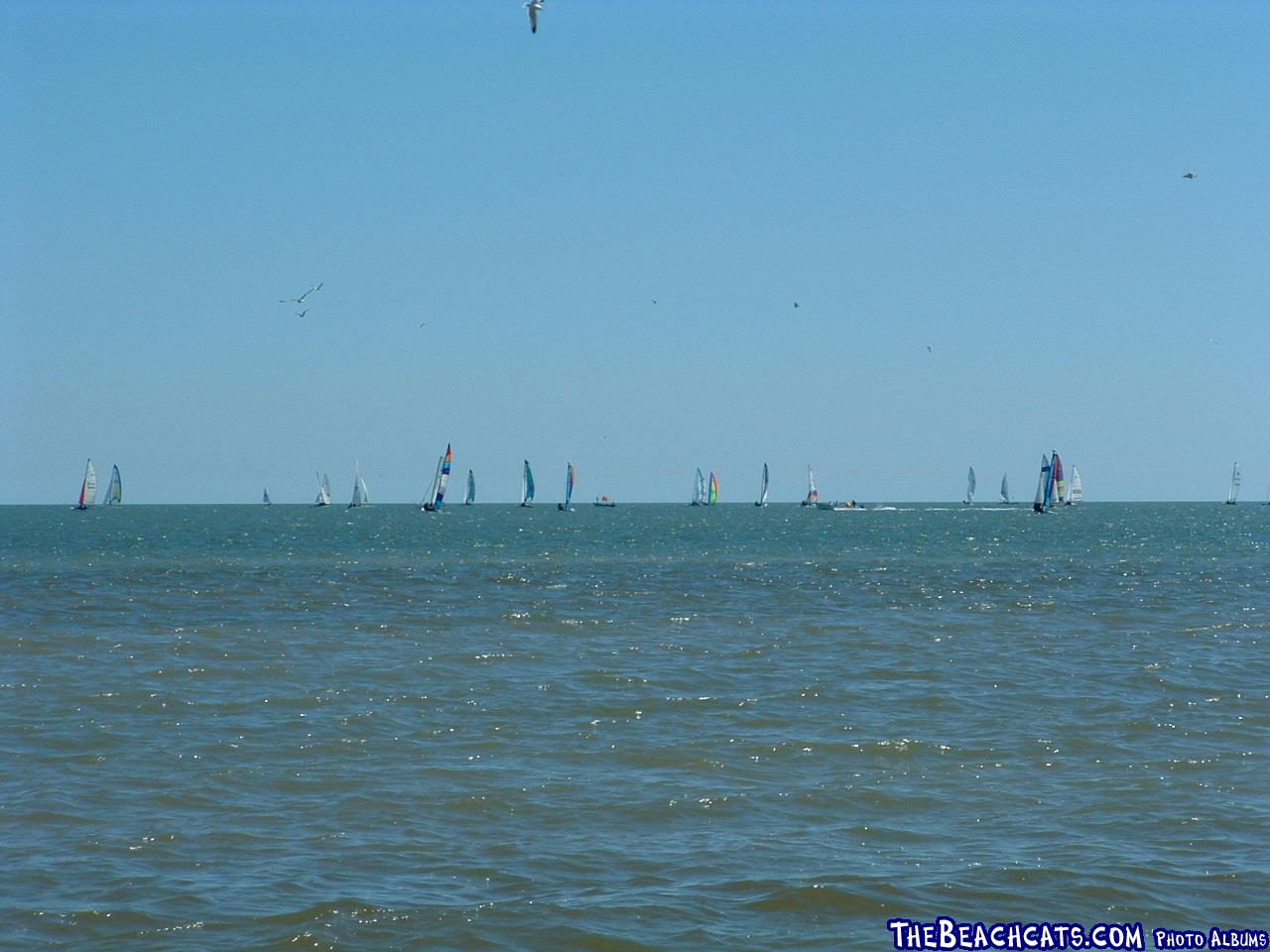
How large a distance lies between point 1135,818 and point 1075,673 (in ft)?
35.7

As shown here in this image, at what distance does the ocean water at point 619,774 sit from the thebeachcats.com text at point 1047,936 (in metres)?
0.17

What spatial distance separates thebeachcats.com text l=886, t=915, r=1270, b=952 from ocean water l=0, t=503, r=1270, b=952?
0.17 meters

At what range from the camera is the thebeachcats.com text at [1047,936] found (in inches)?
436

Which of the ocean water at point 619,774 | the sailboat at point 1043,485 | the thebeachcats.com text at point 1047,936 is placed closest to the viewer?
the thebeachcats.com text at point 1047,936

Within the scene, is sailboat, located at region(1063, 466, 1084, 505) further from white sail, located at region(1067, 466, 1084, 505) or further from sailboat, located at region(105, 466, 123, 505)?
sailboat, located at region(105, 466, 123, 505)

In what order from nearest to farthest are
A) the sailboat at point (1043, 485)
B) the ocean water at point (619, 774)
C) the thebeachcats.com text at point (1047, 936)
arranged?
the thebeachcats.com text at point (1047, 936)
the ocean water at point (619, 774)
the sailboat at point (1043, 485)

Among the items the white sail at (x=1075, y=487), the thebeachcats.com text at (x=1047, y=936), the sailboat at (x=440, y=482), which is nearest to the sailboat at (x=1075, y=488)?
the white sail at (x=1075, y=487)

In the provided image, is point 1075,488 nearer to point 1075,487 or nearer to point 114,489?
point 1075,487

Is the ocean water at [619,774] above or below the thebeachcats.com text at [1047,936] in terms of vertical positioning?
above

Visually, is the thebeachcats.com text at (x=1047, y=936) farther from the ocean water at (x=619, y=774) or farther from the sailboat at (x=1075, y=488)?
the sailboat at (x=1075, y=488)

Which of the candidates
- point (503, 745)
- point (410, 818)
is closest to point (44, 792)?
point (410, 818)

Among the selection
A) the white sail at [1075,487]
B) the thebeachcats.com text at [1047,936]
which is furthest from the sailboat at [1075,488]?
the thebeachcats.com text at [1047,936]

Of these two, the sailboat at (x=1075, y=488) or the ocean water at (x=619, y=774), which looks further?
the sailboat at (x=1075, y=488)

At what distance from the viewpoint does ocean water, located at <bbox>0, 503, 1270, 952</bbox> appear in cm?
1177
